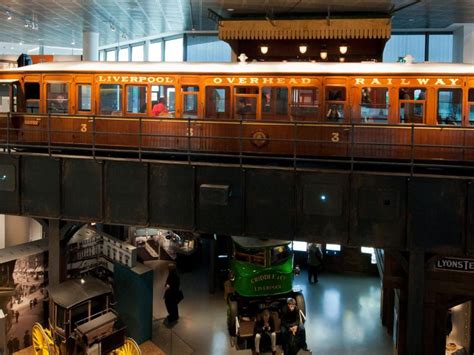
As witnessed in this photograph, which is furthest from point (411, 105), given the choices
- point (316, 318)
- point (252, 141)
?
point (316, 318)

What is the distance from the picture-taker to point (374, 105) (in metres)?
13.5

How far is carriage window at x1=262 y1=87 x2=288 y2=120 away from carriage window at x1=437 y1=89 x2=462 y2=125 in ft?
14.1

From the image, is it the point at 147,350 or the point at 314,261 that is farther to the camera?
the point at 314,261

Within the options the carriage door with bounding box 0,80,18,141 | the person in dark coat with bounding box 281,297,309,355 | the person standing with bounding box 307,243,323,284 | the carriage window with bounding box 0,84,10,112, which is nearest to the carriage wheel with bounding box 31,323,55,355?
the carriage door with bounding box 0,80,18,141

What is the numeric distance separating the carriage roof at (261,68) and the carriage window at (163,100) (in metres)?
0.54

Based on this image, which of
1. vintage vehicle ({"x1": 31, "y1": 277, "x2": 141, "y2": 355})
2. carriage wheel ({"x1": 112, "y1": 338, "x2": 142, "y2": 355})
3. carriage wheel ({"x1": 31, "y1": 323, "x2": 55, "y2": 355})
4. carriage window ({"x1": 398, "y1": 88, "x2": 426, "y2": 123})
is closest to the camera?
vintage vehicle ({"x1": 31, "y1": 277, "x2": 141, "y2": 355})

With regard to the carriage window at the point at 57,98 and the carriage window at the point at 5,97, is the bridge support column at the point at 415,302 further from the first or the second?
the carriage window at the point at 5,97

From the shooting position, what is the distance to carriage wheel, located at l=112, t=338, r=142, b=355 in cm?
1291

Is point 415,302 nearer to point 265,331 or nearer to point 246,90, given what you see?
point 265,331

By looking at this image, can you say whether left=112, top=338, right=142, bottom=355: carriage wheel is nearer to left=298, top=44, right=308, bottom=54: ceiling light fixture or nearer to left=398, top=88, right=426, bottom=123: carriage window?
left=398, top=88, right=426, bottom=123: carriage window

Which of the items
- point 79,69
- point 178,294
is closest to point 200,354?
point 178,294

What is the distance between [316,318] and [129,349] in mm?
7578

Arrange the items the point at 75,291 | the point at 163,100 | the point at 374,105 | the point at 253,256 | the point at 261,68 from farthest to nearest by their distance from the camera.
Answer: the point at 253,256 → the point at 163,100 → the point at 261,68 → the point at 374,105 → the point at 75,291

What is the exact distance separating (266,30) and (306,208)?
39.8 feet
